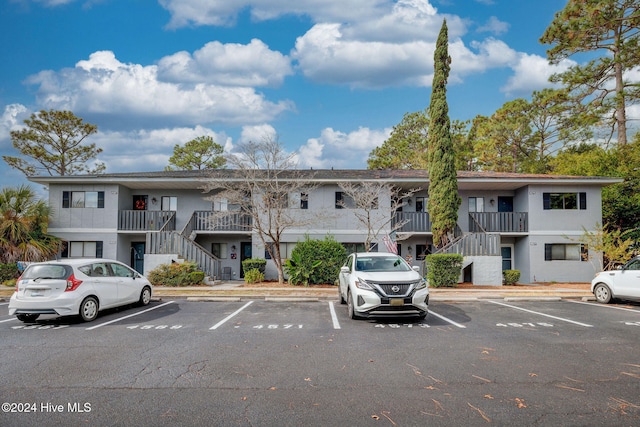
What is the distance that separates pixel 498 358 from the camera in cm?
681

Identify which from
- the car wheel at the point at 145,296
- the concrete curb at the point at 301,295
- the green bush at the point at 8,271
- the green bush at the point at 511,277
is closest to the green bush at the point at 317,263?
the concrete curb at the point at 301,295

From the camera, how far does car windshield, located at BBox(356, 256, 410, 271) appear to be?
11.3m

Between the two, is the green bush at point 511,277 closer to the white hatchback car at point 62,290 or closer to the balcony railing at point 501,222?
the balcony railing at point 501,222

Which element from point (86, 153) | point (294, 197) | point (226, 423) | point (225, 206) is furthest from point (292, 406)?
point (86, 153)

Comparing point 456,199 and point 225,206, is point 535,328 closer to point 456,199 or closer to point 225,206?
point 456,199

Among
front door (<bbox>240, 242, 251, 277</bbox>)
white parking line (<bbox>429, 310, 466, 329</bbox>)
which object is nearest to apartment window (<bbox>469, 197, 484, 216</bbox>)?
front door (<bbox>240, 242, 251, 277</bbox>)

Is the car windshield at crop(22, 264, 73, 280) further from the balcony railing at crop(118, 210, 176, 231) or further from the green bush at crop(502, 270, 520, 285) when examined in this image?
the green bush at crop(502, 270, 520, 285)

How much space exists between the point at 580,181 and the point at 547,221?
263cm

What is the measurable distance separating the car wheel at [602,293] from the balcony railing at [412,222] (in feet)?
30.8

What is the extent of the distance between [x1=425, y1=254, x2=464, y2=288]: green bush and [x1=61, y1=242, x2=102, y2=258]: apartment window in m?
17.7

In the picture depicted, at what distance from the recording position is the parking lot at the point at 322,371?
14.8 feet

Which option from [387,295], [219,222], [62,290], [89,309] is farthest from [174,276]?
[387,295]

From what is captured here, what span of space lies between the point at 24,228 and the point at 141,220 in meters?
5.28

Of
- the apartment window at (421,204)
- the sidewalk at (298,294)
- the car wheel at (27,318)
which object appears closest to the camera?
the car wheel at (27,318)
